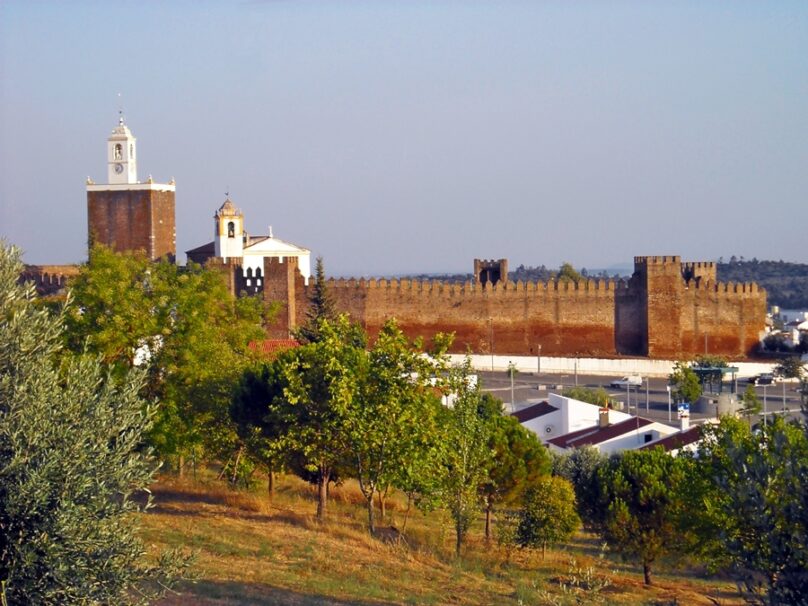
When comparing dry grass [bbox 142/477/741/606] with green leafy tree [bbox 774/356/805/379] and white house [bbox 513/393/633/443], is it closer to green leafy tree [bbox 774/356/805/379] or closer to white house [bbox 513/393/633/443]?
white house [bbox 513/393/633/443]

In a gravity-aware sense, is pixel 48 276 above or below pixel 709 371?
above

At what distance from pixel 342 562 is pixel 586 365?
25446 millimetres

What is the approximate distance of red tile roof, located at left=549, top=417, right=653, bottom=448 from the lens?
80.0ft

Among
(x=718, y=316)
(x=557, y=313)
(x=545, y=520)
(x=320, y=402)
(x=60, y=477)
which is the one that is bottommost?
(x=545, y=520)

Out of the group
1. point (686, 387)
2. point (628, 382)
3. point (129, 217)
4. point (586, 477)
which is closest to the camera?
point (586, 477)

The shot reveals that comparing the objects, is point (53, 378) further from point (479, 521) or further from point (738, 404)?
point (738, 404)

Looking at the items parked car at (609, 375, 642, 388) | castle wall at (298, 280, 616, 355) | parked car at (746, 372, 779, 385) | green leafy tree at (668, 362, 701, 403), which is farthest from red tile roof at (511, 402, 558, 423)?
castle wall at (298, 280, 616, 355)

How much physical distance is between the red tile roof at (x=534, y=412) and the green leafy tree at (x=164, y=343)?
11359 mm

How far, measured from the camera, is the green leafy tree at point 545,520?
649 inches

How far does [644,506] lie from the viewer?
664 inches

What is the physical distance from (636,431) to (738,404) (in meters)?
5.17

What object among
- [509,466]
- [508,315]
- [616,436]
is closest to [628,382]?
[508,315]

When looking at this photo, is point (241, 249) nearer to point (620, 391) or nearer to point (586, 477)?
point (620, 391)

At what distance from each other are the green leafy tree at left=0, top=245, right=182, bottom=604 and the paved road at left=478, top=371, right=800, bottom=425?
21.3 m
